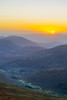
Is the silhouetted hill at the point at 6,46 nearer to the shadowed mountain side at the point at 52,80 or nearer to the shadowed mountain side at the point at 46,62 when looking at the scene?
the shadowed mountain side at the point at 46,62

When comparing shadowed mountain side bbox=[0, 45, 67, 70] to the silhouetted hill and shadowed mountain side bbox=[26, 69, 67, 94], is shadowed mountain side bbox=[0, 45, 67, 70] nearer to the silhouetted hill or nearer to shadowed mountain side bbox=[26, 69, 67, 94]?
shadowed mountain side bbox=[26, 69, 67, 94]

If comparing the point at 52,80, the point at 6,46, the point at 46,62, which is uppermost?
the point at 6,46

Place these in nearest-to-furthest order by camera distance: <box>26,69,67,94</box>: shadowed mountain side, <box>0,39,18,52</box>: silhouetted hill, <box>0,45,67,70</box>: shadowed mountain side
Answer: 1. <box>26,69,67,94</box>: shadowed mountain side
2. <box>0,45,67,70</box>: shadowed mountain side
3. <box>0,39,18,52</box>: silhouetted hill

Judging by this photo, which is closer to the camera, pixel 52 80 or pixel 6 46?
pixel 52 80

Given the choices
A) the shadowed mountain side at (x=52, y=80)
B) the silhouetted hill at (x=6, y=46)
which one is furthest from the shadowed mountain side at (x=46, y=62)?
the silhouetted hill at (x=6, y=46)

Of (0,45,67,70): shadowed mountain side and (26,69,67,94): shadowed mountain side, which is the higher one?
(0,45,67,70): shadowed mountain side

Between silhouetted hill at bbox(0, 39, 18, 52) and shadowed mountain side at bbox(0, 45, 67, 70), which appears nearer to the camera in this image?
shadowed mountain side at bbox(0, 45, 67, 70)

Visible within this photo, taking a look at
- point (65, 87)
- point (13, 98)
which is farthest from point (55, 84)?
point (13, 98)

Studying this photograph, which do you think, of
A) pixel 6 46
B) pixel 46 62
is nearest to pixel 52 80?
pixel 46 62

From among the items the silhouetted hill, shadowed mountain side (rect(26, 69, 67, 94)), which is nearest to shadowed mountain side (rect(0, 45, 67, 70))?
shadowed mountain side (rect(26, 69, 67, 94))

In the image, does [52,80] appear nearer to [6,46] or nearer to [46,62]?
[46,62]

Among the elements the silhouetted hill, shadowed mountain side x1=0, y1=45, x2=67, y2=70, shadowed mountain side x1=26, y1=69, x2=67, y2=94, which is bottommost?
shadowed mountain side x1=26, y1=69, x2=67, y2=94
